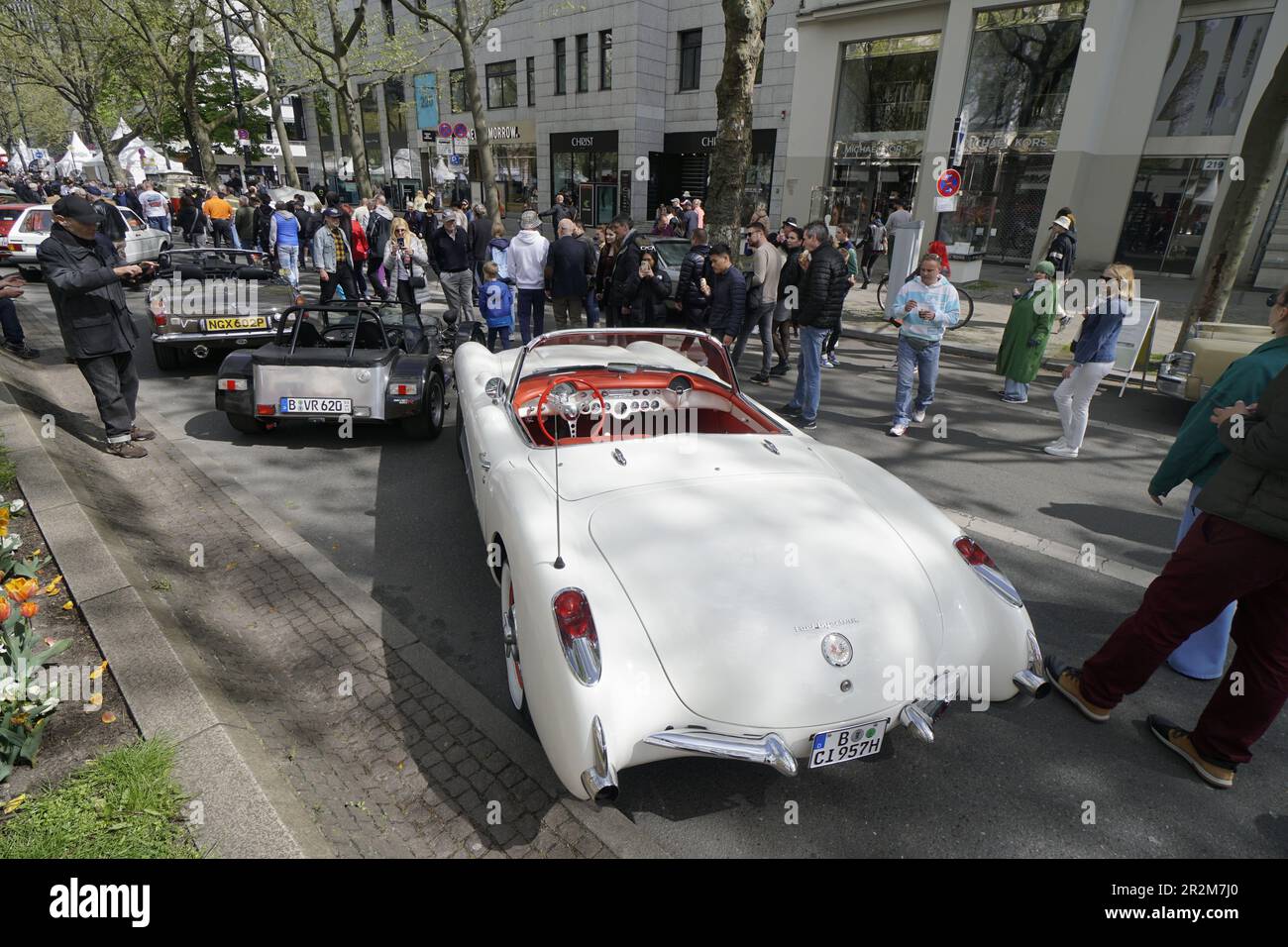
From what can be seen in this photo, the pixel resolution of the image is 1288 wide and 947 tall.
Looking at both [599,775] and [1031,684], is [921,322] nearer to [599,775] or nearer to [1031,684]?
[1031,684]

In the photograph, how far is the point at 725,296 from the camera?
7.62 m

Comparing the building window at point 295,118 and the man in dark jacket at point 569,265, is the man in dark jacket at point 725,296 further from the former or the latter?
the building window at point 295,118

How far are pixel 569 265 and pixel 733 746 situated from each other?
831 centimetres

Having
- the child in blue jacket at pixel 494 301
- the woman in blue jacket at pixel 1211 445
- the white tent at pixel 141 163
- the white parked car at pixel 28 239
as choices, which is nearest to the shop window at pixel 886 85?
the child in blue jacket at pixel 494 301

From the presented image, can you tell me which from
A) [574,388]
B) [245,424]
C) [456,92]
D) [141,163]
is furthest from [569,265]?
[456,92]

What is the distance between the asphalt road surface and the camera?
2.58m

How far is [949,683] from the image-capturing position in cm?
253

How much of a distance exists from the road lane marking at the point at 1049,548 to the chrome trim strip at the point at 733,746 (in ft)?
10.4

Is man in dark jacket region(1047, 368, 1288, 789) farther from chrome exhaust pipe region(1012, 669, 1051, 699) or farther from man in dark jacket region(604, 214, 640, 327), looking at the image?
man in dark jacket region(604, 214, 640, 327)

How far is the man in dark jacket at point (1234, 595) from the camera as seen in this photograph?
8.17 ft

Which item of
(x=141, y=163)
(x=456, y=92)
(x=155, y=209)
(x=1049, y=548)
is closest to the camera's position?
(x=1049, y=548)

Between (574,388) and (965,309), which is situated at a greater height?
(574,388)
